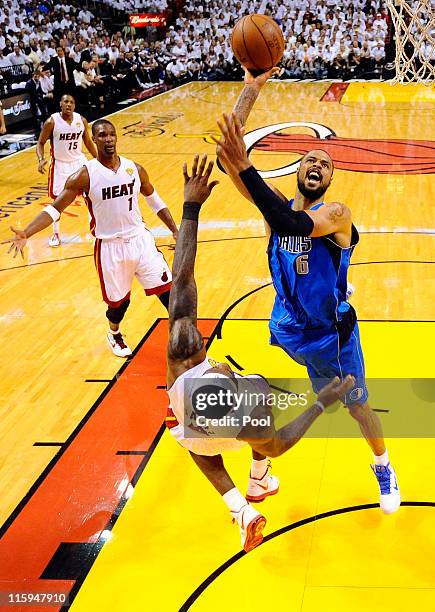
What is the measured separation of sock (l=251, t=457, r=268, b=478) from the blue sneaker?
585 mm

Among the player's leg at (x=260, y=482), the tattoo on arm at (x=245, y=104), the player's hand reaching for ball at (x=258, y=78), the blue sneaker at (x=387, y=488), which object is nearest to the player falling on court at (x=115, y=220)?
the player's hand reaching for ball at (x=258, y=78)

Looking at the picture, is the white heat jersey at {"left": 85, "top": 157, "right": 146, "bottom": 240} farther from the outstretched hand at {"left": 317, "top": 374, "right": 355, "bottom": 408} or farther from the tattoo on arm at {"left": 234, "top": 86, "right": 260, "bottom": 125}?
the outstretched hand at {"left": 317, "top": 374, "right": 355, "bottom": 408}

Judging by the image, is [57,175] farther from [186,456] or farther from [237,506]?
[237,506]

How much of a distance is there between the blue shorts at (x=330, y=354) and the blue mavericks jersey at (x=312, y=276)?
0.06 m

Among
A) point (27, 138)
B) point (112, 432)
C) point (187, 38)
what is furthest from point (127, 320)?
point (187, 38)

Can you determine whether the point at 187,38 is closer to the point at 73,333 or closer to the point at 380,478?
the point at 73,333

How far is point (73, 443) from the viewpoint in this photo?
471 centimetres

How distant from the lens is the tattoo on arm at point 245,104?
3150mm

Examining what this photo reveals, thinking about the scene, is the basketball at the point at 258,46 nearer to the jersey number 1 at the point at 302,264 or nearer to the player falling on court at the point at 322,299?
the player falling on court at the point at 322,299

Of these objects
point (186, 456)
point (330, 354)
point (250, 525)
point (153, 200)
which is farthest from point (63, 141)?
point (250, 525)

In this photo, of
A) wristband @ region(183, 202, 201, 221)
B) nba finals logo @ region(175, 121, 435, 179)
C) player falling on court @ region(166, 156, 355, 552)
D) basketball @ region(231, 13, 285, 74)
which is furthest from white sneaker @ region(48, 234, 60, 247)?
wristband @ region(183, 202, 201, 221)

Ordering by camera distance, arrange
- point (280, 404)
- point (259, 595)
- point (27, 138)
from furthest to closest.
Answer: point (27, 138), point (280, 404), point (259, 595)

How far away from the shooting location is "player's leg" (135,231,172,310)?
→ 5.67m

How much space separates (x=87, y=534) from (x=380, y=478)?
5.10 feet
